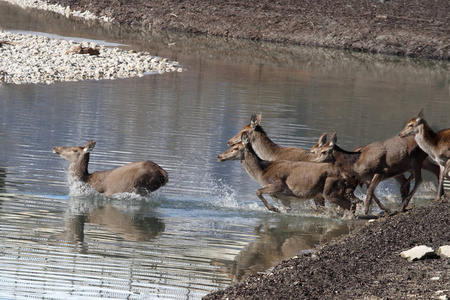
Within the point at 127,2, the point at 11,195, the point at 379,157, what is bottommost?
the point at 11,195

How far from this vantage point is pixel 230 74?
2961 cm

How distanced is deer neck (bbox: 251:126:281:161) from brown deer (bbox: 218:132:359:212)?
1453 mm

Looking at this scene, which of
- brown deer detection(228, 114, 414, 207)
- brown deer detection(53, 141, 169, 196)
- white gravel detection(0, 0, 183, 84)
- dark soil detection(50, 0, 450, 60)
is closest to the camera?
brown deer detection(53, 141, 169, 196)

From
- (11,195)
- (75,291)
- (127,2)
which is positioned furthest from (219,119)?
(127,2)

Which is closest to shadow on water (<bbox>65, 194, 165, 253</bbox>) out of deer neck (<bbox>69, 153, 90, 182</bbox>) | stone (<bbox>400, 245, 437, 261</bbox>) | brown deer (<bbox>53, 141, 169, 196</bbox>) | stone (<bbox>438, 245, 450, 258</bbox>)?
brown deer (<bbox>53, 141, 169, 196</bbox>)

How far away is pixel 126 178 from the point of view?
12844 millimetres

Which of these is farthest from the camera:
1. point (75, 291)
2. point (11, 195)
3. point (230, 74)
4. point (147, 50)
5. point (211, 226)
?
point (147, 50)

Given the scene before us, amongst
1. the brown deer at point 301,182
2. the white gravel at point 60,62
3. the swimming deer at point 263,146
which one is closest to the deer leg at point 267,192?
the brown deer at point 301,182

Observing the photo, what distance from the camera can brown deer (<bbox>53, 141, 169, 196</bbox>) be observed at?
12.7m

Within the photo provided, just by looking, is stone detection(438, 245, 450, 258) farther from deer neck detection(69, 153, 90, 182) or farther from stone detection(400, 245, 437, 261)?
deer neck detection(69, 153, 90, 182)

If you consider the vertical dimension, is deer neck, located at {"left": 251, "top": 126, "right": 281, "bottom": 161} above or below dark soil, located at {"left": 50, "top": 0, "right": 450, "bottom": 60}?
below

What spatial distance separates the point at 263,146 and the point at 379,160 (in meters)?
2.52

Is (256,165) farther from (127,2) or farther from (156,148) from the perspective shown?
(127,2)

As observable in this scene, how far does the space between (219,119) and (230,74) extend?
30.9 feet
